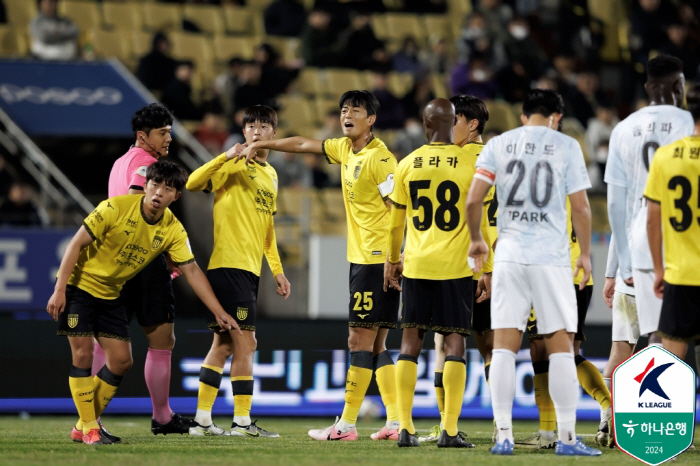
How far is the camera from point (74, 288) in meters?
6.67

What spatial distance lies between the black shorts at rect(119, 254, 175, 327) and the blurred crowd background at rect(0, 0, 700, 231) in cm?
630

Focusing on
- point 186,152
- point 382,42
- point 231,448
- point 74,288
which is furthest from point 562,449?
point 382,42

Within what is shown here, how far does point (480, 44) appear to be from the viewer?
17203 millimetres

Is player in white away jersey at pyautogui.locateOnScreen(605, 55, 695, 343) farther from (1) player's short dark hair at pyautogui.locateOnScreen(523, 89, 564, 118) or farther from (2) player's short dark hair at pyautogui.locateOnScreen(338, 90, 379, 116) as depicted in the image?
(2) player's short dark hair at pyautogui.locateOnScreen(338, 90, 379, 116)

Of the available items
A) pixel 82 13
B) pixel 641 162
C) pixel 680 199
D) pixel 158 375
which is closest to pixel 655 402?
pixel 680 199

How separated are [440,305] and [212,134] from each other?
8.39 metres

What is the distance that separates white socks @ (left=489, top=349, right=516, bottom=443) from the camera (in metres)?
5.83

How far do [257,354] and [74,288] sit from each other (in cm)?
335

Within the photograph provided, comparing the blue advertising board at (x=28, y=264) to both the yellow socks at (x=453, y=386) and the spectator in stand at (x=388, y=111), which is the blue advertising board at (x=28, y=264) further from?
the spectator in stand at (x=388, y=111)

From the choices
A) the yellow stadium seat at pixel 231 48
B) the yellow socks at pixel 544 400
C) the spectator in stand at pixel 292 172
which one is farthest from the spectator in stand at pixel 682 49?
the yellow socks at pixel 544 400

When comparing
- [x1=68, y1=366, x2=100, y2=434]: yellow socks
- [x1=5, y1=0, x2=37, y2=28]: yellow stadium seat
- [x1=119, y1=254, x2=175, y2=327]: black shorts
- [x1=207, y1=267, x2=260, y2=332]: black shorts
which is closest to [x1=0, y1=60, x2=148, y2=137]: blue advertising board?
[x1=5, y1=0, x2=37, y2=28]: yellow stadium seat

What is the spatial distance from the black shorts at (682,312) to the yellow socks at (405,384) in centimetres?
162

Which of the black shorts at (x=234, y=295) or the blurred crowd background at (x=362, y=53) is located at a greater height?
the blurred crowd background at (x=362, y=53)

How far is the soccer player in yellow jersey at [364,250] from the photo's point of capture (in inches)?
281
